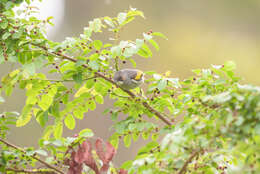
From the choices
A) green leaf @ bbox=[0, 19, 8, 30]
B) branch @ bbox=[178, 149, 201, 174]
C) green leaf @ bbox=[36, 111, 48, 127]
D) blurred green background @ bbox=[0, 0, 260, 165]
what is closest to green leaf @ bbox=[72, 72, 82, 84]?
green leaf @ bbox=[36, 111, 48, 127]

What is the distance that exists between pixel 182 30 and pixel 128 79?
446 cm

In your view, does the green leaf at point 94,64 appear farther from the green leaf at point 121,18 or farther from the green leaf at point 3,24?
the green leaf at point 3,24

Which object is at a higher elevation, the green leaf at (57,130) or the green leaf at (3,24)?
the green leaf at (3,24)

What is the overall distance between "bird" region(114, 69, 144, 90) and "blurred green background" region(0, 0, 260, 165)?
3.50 m

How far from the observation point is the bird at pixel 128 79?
56.3 inches

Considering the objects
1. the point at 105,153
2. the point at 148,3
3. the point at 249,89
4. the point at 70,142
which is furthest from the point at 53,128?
the point at 148,3

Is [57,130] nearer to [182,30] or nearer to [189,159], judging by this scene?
[189,159]

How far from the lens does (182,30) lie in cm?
579

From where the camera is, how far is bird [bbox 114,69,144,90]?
56.3 inches

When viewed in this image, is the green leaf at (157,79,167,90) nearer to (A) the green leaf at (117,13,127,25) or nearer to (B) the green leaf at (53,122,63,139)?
(A) the green leaf at (117,13,127,25)

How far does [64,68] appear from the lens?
4.49 feet

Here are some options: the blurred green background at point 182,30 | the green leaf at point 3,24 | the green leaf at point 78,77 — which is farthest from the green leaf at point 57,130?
the blurred green background at point 182,30

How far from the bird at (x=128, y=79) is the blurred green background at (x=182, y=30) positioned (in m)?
3.50

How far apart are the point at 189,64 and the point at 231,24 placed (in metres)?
1.07
